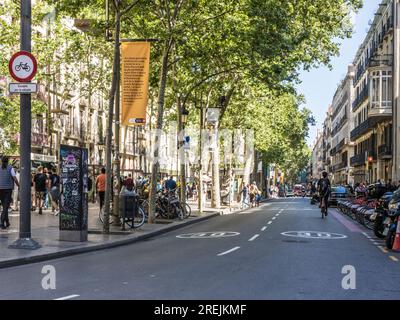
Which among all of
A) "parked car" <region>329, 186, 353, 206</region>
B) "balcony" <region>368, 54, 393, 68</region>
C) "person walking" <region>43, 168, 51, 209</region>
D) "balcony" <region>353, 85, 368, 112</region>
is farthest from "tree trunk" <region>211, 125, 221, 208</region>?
"balcony" <region>353, 85, 368, 112</region>

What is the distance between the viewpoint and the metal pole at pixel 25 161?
45.3ft

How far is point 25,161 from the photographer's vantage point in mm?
13906

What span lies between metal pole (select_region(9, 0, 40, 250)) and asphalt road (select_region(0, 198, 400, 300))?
3.94 ft

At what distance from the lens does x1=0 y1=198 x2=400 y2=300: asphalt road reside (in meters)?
8.69

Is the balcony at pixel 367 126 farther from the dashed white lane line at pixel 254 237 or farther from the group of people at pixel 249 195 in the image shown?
the dashed white lane line at pixel 254 237

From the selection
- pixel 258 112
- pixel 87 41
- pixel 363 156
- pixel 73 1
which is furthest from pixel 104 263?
pixel 363 156

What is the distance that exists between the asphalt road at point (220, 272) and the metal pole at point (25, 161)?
1202 millimetres

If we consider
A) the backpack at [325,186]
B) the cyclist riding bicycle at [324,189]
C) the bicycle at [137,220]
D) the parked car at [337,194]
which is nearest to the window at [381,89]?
the parked car at [337,194]

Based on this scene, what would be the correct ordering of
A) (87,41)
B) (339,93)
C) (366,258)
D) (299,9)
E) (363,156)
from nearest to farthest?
1. (366,258)
2. (299,9)
3. (87,41)
4. (363,156)
5. (339,93)

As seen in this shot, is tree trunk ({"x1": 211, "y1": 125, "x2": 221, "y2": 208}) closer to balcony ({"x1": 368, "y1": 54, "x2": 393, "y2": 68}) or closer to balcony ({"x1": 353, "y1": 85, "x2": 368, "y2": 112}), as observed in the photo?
balcony ({"x1": 368, "y1": 54, "x2": 393, "y2": 68})

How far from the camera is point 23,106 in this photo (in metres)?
14.0

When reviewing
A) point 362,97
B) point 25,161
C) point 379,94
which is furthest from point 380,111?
point 25,161
